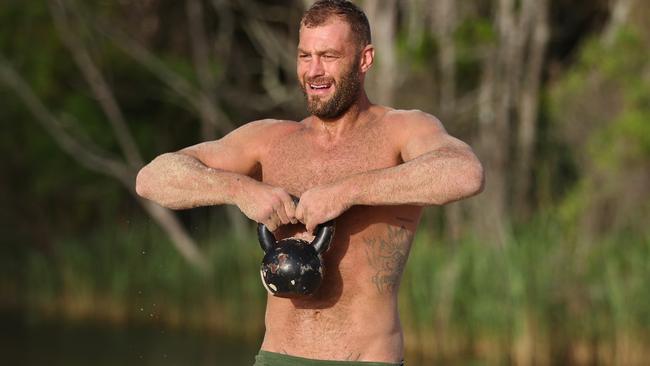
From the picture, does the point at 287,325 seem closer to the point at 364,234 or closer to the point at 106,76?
the point at 364,234

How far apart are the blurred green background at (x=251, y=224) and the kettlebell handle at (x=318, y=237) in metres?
7.83

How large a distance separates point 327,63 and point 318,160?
1.07ft

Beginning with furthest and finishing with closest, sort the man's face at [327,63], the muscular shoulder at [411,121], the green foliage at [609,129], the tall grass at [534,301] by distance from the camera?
the green foliage at [609,129]
the tall grass at [534,301]
the muscular shoulder at [411,121]
the man's face at [327,63]

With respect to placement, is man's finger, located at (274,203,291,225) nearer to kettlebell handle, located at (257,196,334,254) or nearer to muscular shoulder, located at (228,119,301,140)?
kettlebell handle, located at (257,196,334,254)

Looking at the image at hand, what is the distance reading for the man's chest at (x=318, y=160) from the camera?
4.00m

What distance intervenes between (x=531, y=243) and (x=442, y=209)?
291 centimetres

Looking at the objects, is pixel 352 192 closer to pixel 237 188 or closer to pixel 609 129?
pixel 237 188

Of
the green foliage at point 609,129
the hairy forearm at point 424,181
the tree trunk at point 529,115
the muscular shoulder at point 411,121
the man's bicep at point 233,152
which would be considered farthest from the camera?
the tree trunk at point 529,115

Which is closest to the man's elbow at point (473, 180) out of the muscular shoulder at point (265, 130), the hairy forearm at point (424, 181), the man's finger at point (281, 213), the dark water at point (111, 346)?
the hairy forearm at point (424, 181)

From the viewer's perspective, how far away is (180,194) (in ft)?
13.1

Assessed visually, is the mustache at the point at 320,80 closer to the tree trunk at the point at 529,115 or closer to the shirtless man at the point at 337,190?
the shirtless man at the point at 337,190

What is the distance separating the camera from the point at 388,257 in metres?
3.99

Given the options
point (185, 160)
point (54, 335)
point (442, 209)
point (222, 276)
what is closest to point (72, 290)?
point (54, 335)

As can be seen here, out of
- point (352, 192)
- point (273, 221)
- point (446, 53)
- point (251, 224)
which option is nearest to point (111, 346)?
point (251, 224)
